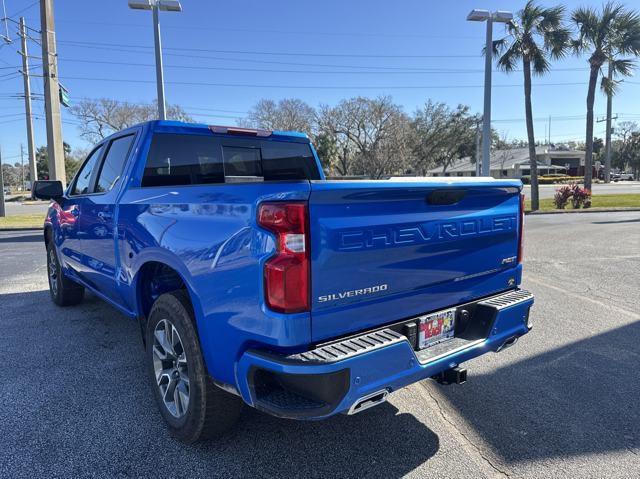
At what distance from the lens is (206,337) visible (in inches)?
97.1

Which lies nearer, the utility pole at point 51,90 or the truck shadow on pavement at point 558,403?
the truck shadow on pavement at point 558,403

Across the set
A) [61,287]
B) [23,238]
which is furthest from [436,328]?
[23,238]

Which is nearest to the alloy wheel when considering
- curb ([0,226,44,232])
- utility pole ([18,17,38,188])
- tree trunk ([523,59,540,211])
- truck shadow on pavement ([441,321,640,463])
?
truck shadow on pavement ([441,321,640,463])

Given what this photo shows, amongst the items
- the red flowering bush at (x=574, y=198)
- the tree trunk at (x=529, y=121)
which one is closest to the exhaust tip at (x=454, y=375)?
the tree trunk at (x=529, y=121)

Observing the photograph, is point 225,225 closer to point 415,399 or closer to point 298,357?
point 298,357

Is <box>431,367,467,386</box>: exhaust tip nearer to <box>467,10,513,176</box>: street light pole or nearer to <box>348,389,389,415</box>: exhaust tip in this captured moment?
<box>348,389,389,415</box>: exhaust tip

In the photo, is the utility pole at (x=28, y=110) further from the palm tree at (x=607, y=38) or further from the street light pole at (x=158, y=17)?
the palm tree at (x=607, y=38)

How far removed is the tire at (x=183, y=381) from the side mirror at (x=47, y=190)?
286 centimetres

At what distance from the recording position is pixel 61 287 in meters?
5.71

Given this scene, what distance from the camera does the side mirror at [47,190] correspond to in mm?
4957

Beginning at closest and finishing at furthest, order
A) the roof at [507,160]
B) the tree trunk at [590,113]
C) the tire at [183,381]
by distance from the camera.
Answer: the tire at [183,381], the tree trunk at [590,113], the roof at [507,160]

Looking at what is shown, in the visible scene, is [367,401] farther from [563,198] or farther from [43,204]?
[43,204]

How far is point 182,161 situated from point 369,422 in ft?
8.47

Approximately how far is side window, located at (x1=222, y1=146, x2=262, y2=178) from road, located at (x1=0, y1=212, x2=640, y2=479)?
6.37ft
